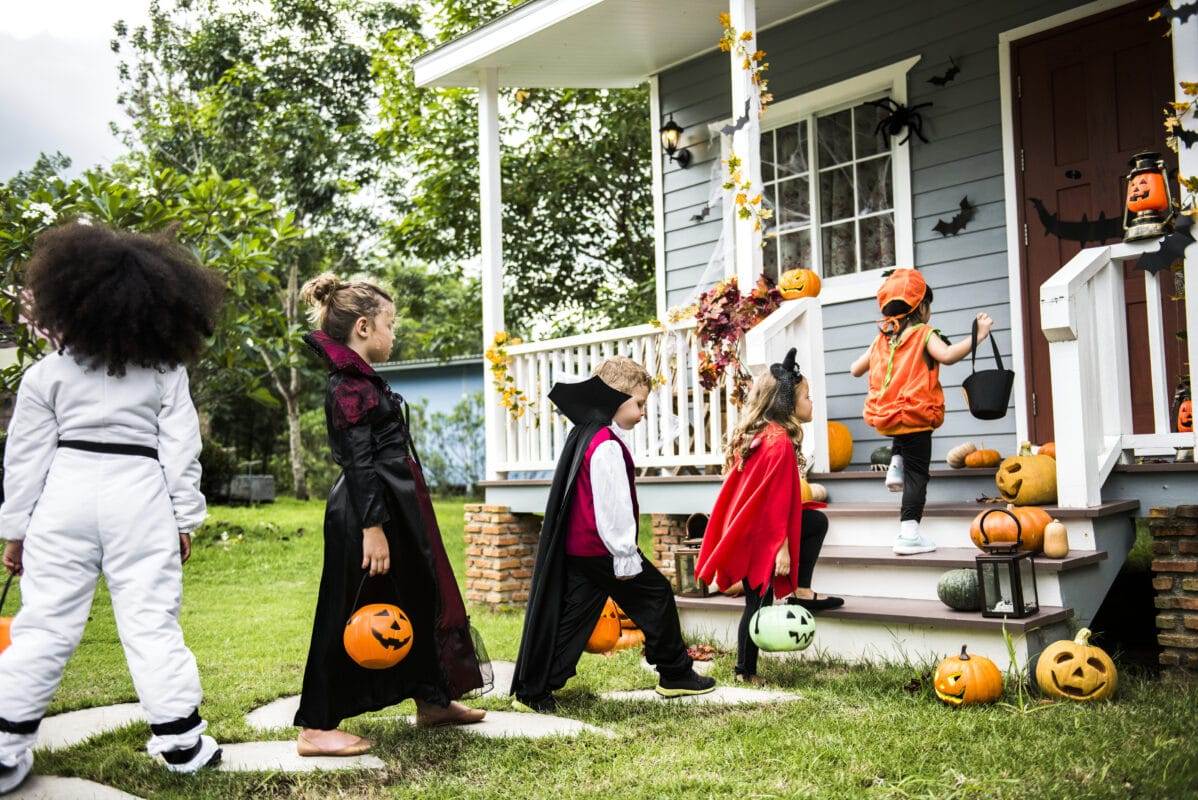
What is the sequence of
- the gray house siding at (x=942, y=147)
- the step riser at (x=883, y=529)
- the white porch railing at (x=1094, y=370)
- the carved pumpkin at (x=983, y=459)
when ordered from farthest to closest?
1. the gray house siding at (x=942, y=147)
2. the carved pumpkin at (x=983, y=459)
3. the step riser at (x=883, y=529)
4. the white porch railing at (x=1094, y=370)

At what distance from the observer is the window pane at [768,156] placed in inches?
331

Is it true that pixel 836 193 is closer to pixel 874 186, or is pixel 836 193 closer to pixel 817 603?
pixel 874 186

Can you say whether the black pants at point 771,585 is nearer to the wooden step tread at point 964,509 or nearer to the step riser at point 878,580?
the step riser at point 878,580

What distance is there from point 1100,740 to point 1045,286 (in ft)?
6.75

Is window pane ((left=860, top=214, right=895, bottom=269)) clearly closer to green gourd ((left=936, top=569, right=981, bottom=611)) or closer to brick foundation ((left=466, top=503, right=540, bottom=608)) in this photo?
brick foundation ((left=466, top=503, right=540, bottom=608))

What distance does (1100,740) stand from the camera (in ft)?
11.4

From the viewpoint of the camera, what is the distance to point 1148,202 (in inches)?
197

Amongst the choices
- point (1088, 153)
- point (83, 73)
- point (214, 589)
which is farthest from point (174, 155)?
point (1088, 153)

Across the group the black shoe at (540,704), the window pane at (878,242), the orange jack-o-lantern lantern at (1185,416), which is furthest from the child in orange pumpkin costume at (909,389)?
the window pane at (878,242)

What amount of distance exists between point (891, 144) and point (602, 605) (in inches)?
175

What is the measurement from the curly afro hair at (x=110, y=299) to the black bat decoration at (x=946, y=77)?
5.30 metres

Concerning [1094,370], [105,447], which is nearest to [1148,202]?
[1094,370]

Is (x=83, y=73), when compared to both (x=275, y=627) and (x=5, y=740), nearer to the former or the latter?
(x=275, y=627)

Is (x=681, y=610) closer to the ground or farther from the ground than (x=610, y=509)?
closer to the ground
